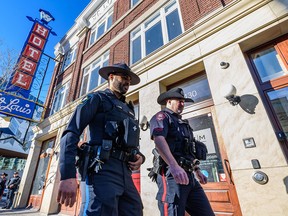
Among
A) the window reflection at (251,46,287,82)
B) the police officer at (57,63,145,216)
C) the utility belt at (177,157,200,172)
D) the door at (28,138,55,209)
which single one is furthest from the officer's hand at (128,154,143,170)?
the door at (28,138,55,209)

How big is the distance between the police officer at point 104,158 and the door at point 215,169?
2.40 metres

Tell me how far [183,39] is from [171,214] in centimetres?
465

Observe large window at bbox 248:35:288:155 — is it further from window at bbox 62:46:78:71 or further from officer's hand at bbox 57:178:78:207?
window at bbox 62:46:78:71

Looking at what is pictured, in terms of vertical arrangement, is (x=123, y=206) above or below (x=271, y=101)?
below

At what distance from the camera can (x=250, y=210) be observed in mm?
2717

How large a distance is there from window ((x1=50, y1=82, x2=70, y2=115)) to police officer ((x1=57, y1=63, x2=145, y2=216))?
1032cm

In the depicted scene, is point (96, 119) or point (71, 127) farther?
point (96, 119)

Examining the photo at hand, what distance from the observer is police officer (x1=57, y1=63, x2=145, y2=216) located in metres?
1.29

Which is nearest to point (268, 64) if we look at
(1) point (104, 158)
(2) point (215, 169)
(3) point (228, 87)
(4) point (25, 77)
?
(3) point (228, 87)

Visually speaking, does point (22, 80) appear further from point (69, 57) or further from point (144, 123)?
point (144, 123)

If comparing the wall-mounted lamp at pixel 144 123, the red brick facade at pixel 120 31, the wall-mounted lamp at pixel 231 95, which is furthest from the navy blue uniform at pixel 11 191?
the wall-mounted lamp at pixel 231 95

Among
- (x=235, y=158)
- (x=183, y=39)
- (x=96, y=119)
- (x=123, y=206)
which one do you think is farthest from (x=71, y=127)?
(x=183, y=39)

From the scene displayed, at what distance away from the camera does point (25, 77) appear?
10.4 m

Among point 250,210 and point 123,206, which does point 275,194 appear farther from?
point 123,206
